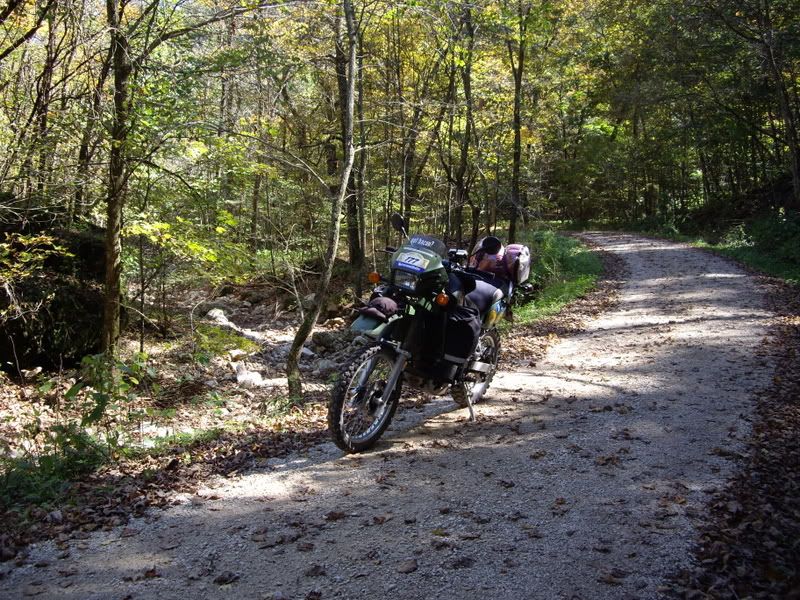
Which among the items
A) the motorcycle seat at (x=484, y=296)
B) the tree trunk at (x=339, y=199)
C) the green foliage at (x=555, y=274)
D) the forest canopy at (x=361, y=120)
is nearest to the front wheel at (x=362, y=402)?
the motorcycle seat at (x=484, y=296)

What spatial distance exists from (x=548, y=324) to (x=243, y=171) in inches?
240

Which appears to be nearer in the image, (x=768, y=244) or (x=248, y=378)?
(x=248, y=378)

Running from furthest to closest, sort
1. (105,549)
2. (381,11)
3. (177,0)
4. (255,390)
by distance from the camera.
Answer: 1. (255,390)
2. (381,11)
3. (177,0)
4. (105,549)

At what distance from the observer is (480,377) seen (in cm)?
601

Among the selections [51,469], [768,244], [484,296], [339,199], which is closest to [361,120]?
[339,199]

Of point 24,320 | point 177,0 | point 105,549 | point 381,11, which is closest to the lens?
point 105,549

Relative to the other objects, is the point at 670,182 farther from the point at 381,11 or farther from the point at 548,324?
the point at 381,11

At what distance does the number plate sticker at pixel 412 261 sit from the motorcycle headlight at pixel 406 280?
58 mm

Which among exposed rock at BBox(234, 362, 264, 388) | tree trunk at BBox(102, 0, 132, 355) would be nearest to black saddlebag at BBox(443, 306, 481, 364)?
tree trunk at BBox(102, 0, 132, 355)

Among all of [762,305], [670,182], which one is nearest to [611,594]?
[762,305]

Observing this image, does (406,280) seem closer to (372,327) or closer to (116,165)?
(372,327)

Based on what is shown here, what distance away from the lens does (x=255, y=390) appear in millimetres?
10680

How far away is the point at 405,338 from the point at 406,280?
47 cm

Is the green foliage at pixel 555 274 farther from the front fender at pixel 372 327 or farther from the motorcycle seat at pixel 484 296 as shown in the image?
the front fender at pixel 372 327
